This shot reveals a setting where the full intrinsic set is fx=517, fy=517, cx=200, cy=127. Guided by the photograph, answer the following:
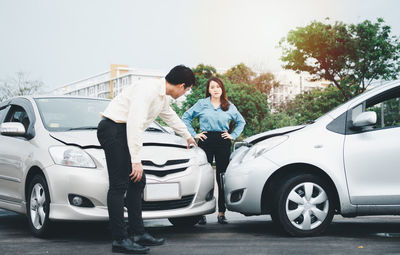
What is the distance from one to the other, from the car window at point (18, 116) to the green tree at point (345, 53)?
61.2ft

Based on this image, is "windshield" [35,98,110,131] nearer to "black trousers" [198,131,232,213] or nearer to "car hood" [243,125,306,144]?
"black trousers" [198,131,232,213]

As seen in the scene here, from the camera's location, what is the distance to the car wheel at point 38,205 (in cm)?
473

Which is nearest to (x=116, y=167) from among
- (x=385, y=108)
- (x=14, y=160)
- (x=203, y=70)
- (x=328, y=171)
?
(x=14, y=160)

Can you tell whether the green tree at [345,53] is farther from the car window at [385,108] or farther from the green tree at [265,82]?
the green tree at [265,82]

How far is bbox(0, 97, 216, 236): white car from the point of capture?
4551 millimetres

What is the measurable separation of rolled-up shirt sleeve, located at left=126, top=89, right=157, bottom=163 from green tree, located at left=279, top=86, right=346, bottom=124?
2397cm

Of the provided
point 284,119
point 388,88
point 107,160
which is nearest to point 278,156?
point 388,88

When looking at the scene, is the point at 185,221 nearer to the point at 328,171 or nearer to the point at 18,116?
the point at 328,171

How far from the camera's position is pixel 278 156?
4.94 meters

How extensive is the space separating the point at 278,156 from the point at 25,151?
2489 millimetres

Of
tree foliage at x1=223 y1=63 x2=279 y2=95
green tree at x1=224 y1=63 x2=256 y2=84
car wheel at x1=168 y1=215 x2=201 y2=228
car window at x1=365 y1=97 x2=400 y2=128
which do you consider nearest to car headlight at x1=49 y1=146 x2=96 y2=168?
car wheel at x1=168 y1=215 x2=201 y2=228

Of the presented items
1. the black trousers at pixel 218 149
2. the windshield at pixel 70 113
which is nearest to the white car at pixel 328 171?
the black trousers at pixel 218 149

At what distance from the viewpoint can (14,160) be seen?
531cm

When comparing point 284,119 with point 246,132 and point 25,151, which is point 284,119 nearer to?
point 246,132
